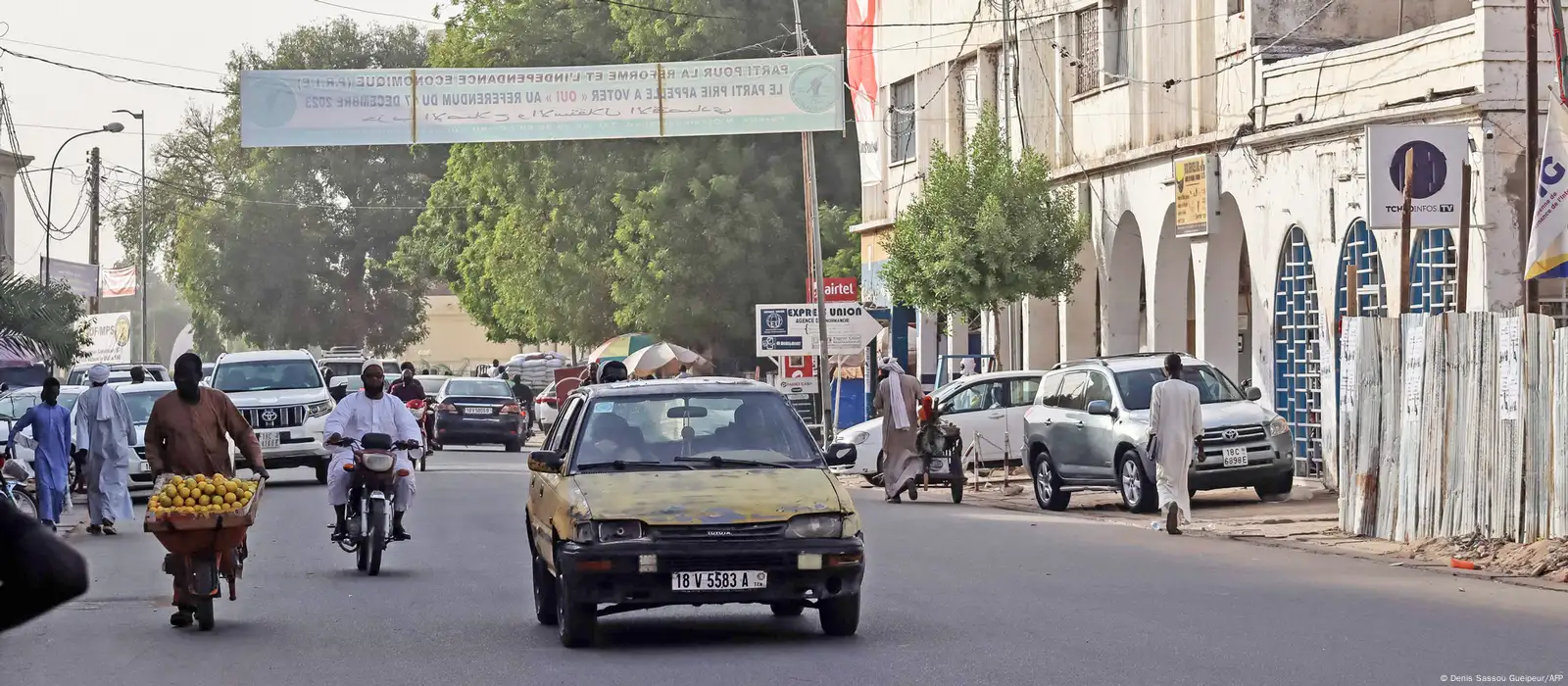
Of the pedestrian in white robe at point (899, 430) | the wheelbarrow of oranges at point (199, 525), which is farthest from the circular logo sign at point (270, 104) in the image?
the wheelbarrow of oranges at point (199, 525)

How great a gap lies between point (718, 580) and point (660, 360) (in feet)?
124

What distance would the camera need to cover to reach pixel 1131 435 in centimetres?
2228

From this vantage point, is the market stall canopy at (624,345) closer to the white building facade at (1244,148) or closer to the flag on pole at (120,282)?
the white building facade at (1244,148)

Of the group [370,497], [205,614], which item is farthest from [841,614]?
[370,497]

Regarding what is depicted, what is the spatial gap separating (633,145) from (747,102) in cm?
2109

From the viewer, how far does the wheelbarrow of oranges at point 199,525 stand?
11961 millimetres

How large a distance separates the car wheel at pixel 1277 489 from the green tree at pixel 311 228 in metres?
55.5

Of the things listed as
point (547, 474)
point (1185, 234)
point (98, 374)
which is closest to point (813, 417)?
point (1185, 234)

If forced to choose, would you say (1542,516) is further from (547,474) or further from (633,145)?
(633,145)

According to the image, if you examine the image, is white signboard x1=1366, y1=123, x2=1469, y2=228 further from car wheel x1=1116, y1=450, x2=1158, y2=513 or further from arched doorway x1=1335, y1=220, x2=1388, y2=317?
car wheel x1=1116, y1=450, x2=1158, y2=513

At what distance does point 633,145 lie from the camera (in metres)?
54.1

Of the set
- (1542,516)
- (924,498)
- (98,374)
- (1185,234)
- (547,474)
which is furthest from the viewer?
(1185,234)

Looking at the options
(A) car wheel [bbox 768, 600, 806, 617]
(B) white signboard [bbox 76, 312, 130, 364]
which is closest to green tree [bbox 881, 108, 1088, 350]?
(A) car wheel [bbox 768, 600, 806, 617]

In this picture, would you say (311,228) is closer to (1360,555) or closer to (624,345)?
(624,345)
